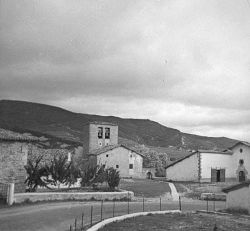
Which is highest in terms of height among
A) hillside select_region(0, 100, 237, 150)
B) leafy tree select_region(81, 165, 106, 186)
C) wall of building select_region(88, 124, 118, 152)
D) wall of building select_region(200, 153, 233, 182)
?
hillside select_region(0, 100, 237, 150)

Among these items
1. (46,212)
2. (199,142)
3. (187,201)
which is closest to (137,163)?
(187,201)

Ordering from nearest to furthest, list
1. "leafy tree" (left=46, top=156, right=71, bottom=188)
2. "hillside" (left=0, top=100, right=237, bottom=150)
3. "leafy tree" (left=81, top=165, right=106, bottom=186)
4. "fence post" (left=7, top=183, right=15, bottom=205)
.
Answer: "fence post" (left=7, top=183, right=15, bottom=205) → "leafy tree" (left=46, top=156, right=71, bottom=188) → "leafy tree" (left=81, top=165, right=106, bottom=186) → "hillside" (left=0, top=100, right=237, bottom=150)

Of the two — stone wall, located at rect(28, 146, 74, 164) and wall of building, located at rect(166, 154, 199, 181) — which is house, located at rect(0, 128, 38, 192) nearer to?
stone wall, located at rect(28, 146, 74, 164)

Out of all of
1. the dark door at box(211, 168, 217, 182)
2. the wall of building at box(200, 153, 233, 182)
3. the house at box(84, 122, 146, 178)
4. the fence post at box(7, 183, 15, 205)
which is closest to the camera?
the fence post at box(7, 183, 15, 205)

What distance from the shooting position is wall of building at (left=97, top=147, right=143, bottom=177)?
5506cm

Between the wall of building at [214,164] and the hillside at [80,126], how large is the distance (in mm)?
91315

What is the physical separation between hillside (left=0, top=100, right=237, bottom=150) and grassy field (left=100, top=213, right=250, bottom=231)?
115 meters

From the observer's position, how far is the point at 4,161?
73.8 feet

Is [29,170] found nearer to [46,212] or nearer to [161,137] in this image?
[46,212]

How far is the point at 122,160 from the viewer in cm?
5603

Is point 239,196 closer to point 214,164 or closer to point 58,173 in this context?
point 58,173

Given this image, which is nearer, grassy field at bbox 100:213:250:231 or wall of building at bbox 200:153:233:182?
grassy field at bbox 100:213:250:231

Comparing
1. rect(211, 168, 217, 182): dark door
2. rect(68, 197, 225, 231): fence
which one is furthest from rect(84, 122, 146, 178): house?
rect(68, 197, 225, 231): fence

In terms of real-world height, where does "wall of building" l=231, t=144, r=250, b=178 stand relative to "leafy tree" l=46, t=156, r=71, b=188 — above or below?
above
